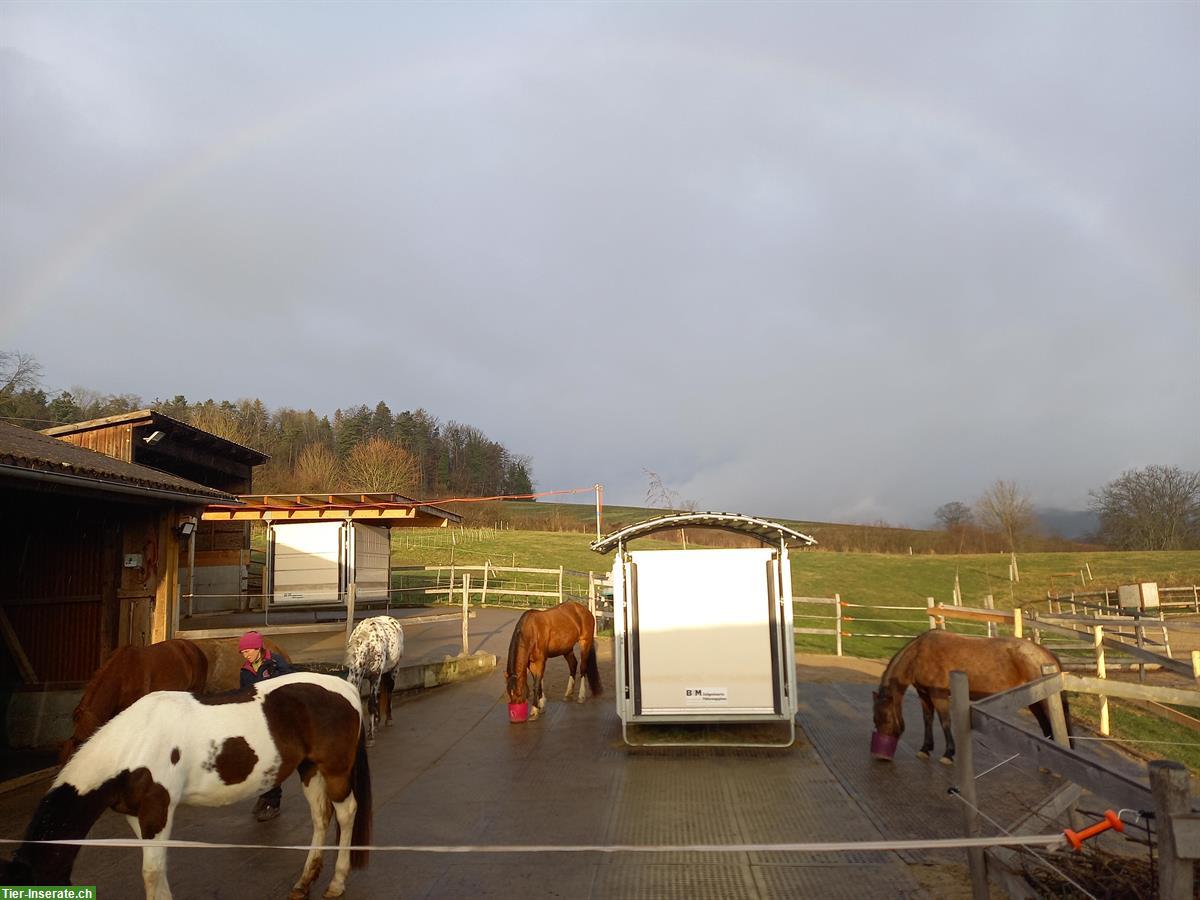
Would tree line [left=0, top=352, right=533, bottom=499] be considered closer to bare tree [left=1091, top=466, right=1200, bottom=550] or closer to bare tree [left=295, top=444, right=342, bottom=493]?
bare tree [left=295, top=444, right=342, bottom=493]

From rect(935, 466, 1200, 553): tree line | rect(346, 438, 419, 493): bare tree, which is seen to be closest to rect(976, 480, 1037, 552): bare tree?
rect(935, 466, 1200, 553): tree line

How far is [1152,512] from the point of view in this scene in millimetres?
59344

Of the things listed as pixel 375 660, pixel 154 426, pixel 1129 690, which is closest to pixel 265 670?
pixel 375 660

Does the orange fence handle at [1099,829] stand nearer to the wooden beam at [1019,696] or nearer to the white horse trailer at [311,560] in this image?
the wooden beam at [1019,696]

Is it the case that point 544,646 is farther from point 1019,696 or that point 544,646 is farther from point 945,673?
point 1019,696

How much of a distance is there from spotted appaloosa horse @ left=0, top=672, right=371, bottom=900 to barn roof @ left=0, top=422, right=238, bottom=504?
143 inches

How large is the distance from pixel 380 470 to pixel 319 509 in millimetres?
33050

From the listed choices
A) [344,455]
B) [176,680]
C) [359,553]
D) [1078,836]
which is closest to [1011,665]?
[1078,836]

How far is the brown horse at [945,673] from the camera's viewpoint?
794 centimetres

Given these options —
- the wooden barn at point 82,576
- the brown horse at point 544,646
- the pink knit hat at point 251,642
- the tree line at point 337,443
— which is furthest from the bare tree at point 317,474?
the pink knit hat at point 251,642

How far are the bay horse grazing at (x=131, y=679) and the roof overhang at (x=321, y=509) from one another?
8.12m

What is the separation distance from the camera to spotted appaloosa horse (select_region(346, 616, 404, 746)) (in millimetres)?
10414

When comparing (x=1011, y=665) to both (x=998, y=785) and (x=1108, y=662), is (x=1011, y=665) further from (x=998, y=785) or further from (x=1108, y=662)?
(x=1108, y=662)

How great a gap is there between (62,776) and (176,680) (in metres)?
4.49
